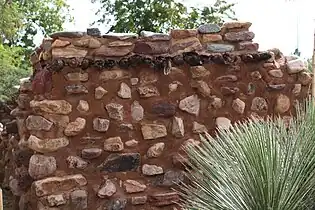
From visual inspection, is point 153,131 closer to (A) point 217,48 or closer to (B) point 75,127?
(B) point 75,127

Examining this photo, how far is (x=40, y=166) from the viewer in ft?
10.2

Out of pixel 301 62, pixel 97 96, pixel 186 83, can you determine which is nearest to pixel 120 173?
pixel 97 96

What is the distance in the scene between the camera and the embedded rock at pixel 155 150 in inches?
129

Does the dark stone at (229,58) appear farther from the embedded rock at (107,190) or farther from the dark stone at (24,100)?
the dark stone at (24,100)

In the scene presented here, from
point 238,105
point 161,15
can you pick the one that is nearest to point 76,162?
point 238,105

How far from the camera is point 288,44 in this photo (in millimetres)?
4852

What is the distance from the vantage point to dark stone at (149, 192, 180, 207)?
10.7 feet

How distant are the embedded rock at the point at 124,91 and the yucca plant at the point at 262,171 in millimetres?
1268

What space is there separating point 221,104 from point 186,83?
28 centimetres

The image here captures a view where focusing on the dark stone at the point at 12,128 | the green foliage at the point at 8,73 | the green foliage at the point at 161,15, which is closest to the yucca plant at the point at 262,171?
the dark stone at the point at 12,128

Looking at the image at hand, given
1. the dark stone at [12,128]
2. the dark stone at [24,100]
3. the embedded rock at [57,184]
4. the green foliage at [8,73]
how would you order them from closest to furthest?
the embedded rock at [57,184]
the dark stone at [24,100]
the dark stone at [12,128]
the green foliage at [8,73]

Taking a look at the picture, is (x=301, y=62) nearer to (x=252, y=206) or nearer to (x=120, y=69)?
(x=120, y=69)

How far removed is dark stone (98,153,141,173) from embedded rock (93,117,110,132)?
18 cm

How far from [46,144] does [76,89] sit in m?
0.40
